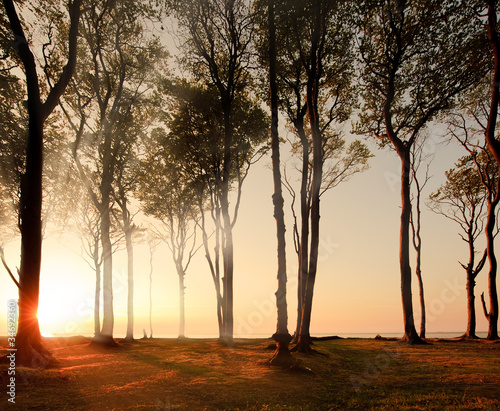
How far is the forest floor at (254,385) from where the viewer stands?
7059 mm

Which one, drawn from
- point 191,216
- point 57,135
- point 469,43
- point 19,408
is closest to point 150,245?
point 191,216

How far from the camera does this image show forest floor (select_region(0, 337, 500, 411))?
7.06 metres

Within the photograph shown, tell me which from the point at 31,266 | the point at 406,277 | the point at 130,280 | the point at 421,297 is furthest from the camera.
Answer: the point at 130,280

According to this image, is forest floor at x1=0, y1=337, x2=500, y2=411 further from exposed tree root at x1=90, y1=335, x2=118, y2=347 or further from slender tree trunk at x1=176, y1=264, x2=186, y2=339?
slender tree trunk at x1=176, y1=264, x2=186, y2=339

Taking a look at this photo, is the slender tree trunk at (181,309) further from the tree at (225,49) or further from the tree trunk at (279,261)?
the tree trunk at (279,261)

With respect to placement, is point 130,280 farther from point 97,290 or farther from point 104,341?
point 104,341

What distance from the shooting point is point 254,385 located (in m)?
8.85

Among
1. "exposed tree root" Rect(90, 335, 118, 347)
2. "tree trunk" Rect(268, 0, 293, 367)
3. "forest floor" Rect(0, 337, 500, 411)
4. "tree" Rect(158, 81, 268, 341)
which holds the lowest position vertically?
"exposed tree root" Rect(90, 335, 118, 347)

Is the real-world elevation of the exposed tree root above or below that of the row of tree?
below

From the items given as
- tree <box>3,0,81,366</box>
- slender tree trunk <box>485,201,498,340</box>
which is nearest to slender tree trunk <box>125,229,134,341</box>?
tree <box>3,0,81,366</box>

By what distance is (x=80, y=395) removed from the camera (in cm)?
746

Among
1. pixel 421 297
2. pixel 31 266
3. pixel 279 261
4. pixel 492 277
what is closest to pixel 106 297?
pixel 31 266

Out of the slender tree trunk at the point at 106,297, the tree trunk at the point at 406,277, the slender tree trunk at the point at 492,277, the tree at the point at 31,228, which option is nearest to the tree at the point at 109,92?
the slender tree trunk at the point at 106,297

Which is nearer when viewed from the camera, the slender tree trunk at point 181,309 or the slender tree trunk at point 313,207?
the slender tree trunk at point 313,207
